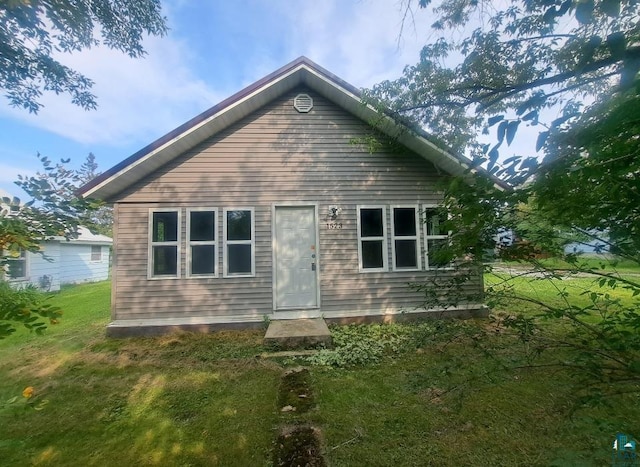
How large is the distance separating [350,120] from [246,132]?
7.53ft

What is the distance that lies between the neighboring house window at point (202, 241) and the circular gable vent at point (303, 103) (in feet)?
9.43

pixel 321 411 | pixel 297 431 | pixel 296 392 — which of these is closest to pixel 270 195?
pixel 296 392

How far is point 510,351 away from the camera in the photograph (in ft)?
14.8

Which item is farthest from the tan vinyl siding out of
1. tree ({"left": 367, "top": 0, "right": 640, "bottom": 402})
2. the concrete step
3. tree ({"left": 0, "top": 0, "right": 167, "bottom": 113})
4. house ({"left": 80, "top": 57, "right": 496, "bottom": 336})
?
tree ({"left": 367, "top": 0, "right": 640, "bottom": 402})

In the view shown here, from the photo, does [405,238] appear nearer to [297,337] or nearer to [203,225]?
[297,337]

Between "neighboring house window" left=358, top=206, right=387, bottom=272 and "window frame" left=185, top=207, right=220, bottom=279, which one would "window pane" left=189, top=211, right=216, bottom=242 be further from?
"neighboring house window" left=358, top=206, right=387, bottom=272

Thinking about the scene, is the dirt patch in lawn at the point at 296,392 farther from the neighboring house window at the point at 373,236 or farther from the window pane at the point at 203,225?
the window pane at the point at 203,225

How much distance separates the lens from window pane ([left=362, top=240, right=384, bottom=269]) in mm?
6906

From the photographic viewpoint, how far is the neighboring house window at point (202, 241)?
6543mm

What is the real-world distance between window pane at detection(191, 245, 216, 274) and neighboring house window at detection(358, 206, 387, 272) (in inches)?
126

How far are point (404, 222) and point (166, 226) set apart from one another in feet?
17.0

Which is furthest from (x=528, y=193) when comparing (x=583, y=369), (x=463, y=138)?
(x=463, y=138)

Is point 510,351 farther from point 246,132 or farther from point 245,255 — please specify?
point 246,132

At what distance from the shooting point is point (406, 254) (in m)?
7.01
